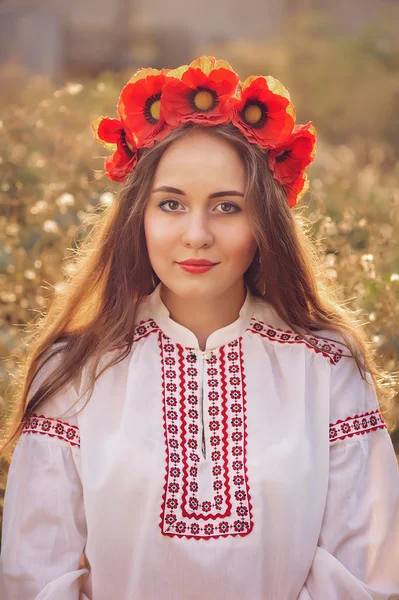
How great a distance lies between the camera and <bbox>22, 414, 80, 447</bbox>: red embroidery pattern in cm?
204

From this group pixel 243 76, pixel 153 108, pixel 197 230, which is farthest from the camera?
pixel 243 76

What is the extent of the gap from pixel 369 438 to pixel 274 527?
34 cm

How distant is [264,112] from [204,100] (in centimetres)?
15

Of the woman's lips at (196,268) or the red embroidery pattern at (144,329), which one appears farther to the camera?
the red embroidery pattern at (144,329)

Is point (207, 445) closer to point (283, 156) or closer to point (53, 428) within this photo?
point (53, 428)

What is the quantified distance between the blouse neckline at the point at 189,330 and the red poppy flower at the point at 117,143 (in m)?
0.32

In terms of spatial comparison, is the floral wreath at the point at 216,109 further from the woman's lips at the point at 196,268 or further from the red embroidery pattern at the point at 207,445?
the red embroidery pattern at the point at 207,445

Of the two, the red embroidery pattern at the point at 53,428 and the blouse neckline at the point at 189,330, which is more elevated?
the blouse neckline at the point at 189,330

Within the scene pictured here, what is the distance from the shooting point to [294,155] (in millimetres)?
2123

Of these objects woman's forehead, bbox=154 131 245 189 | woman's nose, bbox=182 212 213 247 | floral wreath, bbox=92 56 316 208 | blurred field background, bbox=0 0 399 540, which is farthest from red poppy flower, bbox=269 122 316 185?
blurred field background, bbox=0 0 399 540

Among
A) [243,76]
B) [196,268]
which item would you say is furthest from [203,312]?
[243,76]

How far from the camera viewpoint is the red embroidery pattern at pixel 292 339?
2.14m

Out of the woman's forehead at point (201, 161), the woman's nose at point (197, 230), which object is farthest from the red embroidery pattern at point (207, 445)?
the woman's forehead at point (201, 161)

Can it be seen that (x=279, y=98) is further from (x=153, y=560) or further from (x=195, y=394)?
(x=153, y=560)
